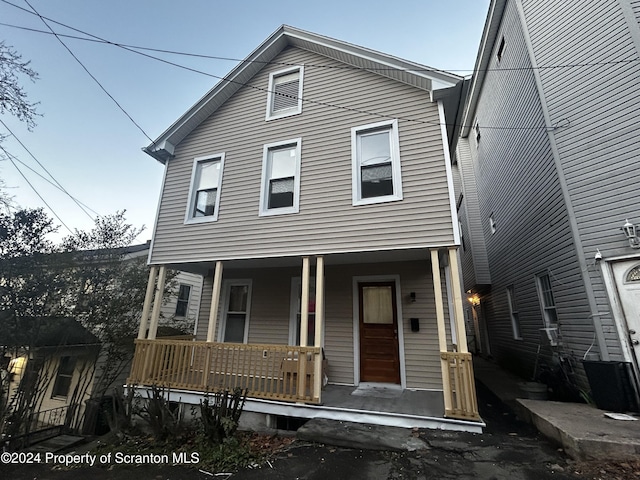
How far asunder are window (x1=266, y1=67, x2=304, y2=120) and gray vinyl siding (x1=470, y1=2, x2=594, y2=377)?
5.48m

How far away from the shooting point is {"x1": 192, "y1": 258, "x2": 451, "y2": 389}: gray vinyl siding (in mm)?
5695

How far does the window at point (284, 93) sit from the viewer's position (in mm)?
6746

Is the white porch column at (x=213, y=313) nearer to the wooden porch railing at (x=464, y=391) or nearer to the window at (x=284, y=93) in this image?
the window at (x=284, y=93)

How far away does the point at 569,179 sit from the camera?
539 centimetres

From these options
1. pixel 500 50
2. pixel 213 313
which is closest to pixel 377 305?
pixel 213 313

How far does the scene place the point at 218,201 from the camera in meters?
6.60

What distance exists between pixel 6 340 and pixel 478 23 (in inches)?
585

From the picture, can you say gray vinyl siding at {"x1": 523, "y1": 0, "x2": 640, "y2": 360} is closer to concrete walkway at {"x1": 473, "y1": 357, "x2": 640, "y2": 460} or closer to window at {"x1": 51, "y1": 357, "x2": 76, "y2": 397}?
concrete walkway at {"x1": 473, "y1": 357, "x2": 640, "y2": 460}

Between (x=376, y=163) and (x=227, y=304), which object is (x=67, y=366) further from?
(x=376, y=163)

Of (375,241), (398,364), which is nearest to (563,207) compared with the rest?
(375,241)

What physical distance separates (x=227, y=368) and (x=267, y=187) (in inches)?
151

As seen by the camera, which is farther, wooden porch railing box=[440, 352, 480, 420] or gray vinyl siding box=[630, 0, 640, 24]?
gray vinyl siding box=[630, 0, 640, 24]

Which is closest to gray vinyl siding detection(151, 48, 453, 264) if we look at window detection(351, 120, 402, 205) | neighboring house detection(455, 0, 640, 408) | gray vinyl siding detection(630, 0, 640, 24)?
window detection(351, 120, 402, 205)

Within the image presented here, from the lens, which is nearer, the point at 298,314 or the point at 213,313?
the point at 213,313
